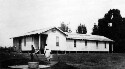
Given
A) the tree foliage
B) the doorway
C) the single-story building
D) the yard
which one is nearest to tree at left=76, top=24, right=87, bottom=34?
the tree foliage

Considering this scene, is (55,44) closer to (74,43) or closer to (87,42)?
(74,43)

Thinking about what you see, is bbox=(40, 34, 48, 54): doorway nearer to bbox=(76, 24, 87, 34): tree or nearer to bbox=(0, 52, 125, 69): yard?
bbox=(0, 52, 125, 69): yard

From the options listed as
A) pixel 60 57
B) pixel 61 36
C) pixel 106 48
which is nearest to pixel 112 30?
pixel 106 48

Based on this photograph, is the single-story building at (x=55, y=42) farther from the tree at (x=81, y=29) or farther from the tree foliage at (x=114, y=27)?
the tree at (x=81, y=29)

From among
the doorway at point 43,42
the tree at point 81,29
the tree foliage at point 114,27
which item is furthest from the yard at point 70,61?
the tree at point 81,29

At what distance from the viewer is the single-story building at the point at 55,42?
112 feet

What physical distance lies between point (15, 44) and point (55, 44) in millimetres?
10024

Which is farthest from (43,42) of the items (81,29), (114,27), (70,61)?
(81,29)

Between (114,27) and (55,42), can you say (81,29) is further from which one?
(55,42)

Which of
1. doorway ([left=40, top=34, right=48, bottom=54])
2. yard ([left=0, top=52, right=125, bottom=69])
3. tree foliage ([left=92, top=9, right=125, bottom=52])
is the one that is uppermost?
tree foliage ([left=92, top=9, right=125, bottom=52])

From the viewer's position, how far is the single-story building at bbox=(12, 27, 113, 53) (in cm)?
3428

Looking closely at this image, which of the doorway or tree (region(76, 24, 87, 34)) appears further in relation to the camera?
tree (region(76, 24, 87, 34))

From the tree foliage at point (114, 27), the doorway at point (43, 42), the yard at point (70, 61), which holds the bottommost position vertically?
the yard at point (70, 61)

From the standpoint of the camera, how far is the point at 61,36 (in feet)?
117
